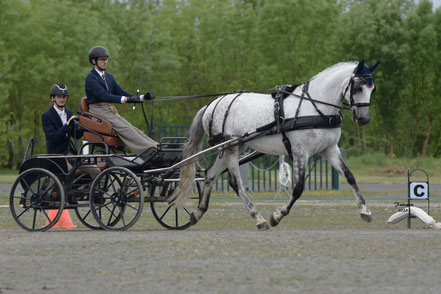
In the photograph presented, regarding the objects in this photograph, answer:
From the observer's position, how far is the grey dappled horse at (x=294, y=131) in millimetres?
12992

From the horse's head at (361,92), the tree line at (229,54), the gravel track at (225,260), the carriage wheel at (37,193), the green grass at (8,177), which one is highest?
the tree line at (229,54)

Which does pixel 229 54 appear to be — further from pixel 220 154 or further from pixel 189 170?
pixel 189 170

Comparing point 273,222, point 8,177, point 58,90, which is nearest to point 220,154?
Answer: point 273,222

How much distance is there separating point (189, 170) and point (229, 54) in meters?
48.6

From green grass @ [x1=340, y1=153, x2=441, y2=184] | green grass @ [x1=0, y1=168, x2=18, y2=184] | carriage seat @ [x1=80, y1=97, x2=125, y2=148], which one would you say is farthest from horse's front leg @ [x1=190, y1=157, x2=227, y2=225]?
green grass @ [x1=340, y1=153, x2=441, y2=184]

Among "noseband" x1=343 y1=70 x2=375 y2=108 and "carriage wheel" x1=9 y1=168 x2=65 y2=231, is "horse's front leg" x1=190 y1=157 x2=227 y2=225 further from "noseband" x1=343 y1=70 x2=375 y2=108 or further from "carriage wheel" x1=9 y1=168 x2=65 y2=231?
"noseband" x1=343 y1=70 x2=375 y2=108

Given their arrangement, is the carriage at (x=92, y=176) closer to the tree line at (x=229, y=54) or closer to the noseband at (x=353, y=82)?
the noseband at (x=353, y=82)

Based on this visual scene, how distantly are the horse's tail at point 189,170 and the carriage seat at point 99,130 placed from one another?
1033 mm

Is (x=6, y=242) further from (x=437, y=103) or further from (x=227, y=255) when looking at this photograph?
(x=437, y=103)

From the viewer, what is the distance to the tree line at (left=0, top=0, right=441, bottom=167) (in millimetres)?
51469

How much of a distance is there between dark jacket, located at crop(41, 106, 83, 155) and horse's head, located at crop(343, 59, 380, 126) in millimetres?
4128

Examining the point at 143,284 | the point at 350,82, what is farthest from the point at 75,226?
the point at 143,284

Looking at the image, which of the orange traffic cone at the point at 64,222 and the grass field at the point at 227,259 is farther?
the orange traffic cone at the point at 64,222

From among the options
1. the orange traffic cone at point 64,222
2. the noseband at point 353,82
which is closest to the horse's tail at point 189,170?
the orange traffic cone at point 64,222
